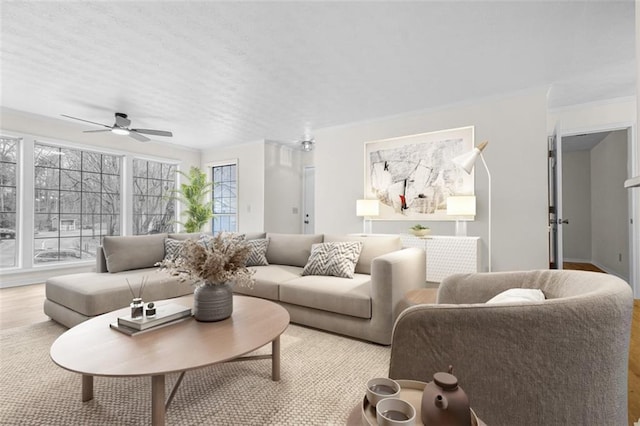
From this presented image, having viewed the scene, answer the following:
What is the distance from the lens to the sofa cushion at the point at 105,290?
8.03ft

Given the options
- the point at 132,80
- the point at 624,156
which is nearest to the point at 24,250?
the point at 132,80

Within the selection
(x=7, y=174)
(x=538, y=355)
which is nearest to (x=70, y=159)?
(x=7, y=174)

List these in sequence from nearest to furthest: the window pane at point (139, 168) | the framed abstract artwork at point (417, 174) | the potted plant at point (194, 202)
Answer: the framed abstract artwork at point (417, 174) < the window pane at point (139, 168) < the potted plant at point (194, 202)

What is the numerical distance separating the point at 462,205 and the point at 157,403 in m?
3.42

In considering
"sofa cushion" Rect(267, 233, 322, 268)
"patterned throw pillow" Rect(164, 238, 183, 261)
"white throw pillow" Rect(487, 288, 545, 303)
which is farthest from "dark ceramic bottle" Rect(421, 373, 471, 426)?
"patterned throw pillow" Rect(164, 238, 183, 261)

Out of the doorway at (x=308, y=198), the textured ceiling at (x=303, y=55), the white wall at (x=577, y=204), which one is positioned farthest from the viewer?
the doorway at (x=308, y=198)

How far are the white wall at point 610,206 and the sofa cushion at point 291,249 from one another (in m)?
4.43

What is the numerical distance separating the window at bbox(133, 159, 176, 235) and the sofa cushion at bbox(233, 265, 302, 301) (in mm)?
3557

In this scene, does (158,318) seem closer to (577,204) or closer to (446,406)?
(446,406)

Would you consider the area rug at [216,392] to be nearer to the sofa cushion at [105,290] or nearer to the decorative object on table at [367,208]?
the sofa cushion at [105,290]

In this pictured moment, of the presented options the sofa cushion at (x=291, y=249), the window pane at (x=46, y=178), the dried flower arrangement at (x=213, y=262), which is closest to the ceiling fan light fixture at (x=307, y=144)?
the sofa cushion at (x=291, y=249)

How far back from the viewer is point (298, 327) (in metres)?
2.74

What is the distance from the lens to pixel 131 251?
3289 millimetres

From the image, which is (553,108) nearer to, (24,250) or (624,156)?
(624,156)
